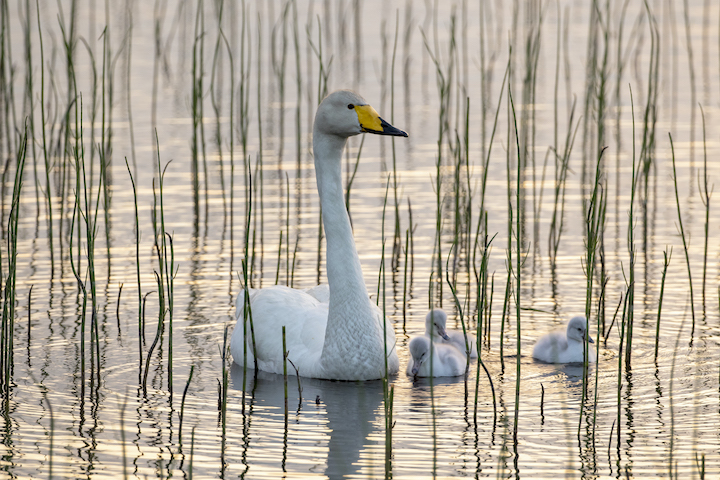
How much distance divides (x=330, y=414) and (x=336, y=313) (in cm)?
85

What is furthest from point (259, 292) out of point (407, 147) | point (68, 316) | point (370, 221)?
point (407, 147)

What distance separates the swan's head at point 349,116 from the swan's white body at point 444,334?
4.47ft

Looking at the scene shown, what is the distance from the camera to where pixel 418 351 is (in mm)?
7273

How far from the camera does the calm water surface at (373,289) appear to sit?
588cm

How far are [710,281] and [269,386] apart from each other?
3.92 meters

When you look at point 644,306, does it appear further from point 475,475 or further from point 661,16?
point 661,16

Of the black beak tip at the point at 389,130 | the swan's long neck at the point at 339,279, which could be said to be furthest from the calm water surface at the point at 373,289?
the black beak tip at the point at 389,130

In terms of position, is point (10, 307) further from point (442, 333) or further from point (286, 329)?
point (442, 333)

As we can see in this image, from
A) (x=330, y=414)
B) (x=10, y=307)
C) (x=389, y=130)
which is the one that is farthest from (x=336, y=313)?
(x=10, y=307)

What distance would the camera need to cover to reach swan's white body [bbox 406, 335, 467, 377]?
7.30 m

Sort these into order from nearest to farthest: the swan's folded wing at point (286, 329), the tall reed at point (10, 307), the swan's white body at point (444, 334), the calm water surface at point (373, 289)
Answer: the calm water surface at point (373, 289)
the tall reed at point (10, 307)
the swan's folded wing at point (286, 329)
the swan's white body at point (444, 334)

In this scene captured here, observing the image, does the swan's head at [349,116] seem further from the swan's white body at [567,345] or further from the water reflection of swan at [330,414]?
the swan's white body at [567,345]

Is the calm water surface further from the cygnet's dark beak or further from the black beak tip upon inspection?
the black beak tip

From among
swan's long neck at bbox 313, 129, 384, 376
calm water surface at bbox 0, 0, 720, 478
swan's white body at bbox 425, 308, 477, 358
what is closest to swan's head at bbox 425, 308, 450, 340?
swan's white body at bbox 425, 308, 477, 358
